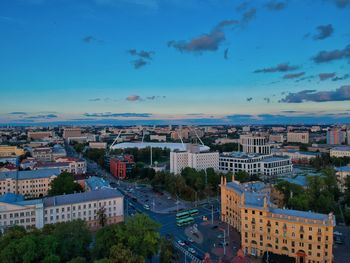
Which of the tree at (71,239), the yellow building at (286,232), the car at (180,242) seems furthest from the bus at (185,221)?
the tree at (71,239)

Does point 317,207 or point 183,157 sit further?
point 183,157

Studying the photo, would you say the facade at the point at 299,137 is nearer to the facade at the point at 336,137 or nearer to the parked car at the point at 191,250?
the facade at the point at 336,137

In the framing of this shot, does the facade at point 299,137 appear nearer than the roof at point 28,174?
No

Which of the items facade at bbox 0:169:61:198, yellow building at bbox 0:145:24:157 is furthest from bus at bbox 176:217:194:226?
yellow building at bbox 0:145:24:157

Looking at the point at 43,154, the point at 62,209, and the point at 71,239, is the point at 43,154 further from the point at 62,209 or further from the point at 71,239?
the point at 71,239

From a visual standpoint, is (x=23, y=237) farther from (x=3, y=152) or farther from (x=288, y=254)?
(x=3, y=152)

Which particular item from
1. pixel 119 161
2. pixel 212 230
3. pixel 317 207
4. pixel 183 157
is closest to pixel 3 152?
pixel 119 161
